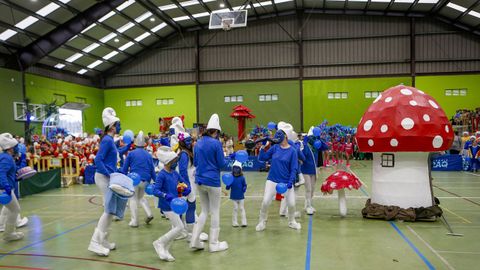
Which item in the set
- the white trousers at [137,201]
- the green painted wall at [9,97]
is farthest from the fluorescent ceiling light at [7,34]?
the white trousers at [137,201]

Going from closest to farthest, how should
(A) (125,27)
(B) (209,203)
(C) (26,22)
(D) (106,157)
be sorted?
(B) (209,203)
(D) (106,157)
(C) (26,22)
(A) (125,27)

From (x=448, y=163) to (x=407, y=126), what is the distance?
1165 cm

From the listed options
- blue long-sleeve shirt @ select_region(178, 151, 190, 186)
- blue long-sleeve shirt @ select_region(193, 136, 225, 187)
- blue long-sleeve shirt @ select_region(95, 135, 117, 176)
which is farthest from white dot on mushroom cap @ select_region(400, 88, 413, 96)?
blue long-sleeve shirt @ select_region(95, 135, 117, 176)

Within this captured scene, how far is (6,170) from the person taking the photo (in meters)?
6.04

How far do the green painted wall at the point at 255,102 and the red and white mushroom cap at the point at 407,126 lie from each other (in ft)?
61.2

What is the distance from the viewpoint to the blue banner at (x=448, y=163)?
53.7 feet

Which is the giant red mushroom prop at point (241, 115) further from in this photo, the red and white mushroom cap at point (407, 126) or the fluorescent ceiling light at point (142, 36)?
the red and white mushroom cap at point (407, 126)

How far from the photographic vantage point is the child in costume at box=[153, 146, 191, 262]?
5.09 meters

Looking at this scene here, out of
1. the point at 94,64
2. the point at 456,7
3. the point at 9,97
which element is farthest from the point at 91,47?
the point at 456,7

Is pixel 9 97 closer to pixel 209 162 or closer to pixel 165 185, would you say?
pixel 165 185

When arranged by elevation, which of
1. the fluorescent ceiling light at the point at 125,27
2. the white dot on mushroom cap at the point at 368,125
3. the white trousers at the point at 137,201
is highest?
the fluorescent ceiling light at the point at 125,27

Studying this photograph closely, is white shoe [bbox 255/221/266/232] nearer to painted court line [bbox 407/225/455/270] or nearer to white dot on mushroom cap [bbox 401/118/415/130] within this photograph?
painted court line [bbox 407/225/455/270]

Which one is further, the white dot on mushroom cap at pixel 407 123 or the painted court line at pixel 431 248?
the white dot on mushroom cap at pixel 407 123

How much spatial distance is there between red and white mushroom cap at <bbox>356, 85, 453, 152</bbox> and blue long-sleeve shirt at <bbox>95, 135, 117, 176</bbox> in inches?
192
